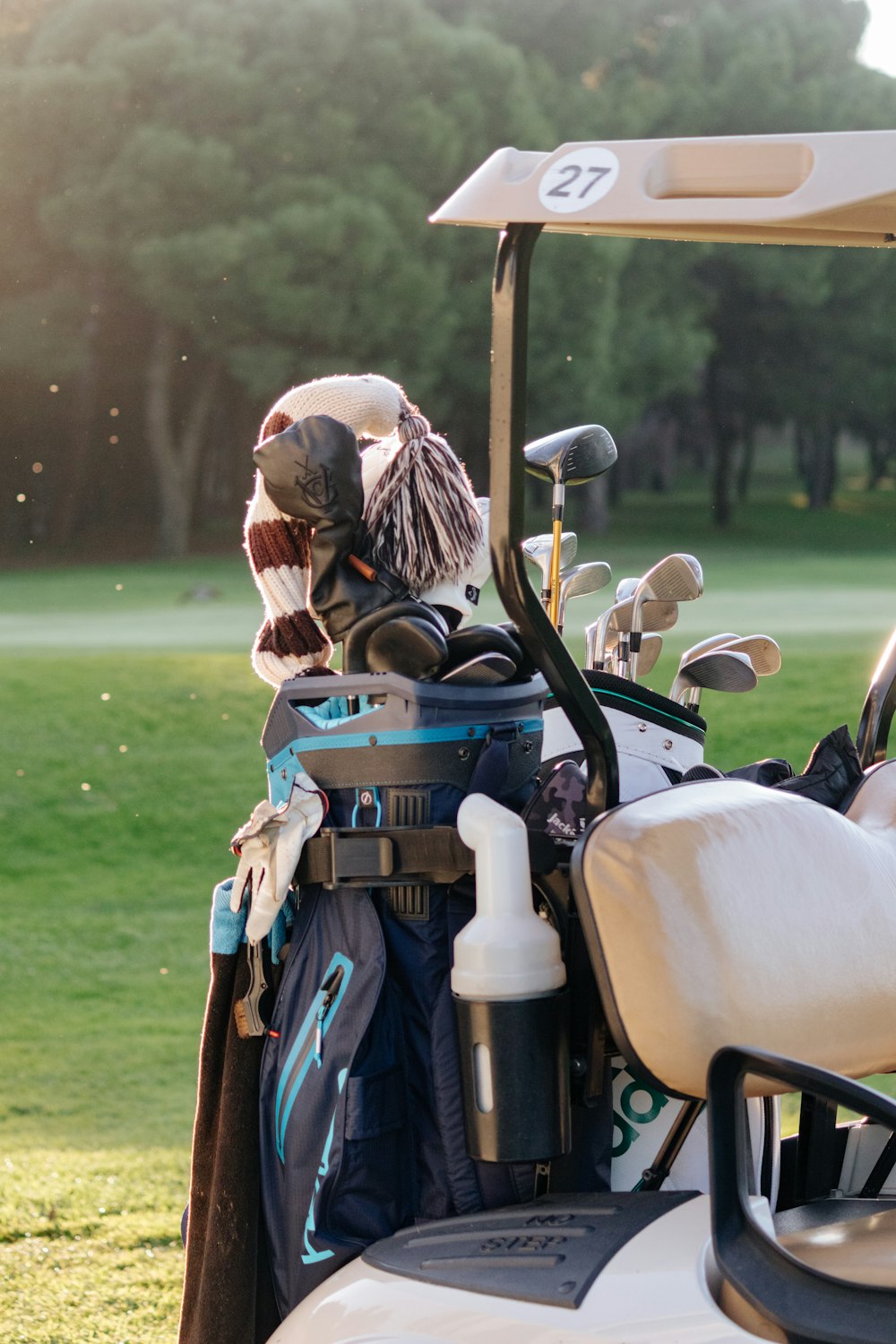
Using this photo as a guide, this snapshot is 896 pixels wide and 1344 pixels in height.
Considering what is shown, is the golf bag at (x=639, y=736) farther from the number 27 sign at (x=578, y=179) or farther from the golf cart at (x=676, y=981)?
the number 27 sign at (x=578, y=179)

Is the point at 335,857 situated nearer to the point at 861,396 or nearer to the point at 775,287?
the point at 775,287

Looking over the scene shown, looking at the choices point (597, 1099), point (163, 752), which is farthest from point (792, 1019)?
point (163, 752)

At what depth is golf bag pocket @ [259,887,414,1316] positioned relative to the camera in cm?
136

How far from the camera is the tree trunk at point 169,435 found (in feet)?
53.6

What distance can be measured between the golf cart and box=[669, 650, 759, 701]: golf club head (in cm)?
50

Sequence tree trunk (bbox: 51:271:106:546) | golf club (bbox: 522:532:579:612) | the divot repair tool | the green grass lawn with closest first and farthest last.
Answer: the divot repair tool, golf club (bbox: 522:532:579:612), the green grass lawn, tree trunk (bbox: 51:271:106:546)

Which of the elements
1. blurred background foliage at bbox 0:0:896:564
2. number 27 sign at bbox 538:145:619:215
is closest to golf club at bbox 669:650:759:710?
number 27 sign at bbox 538:145:619:215

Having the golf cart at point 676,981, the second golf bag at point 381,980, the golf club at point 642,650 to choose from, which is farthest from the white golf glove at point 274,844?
the golf club at point 642,650

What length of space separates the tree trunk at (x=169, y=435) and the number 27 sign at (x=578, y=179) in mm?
15396

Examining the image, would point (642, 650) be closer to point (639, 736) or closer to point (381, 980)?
point (639, 736)

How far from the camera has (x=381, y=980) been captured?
1.36 metres

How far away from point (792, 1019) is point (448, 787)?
359mm

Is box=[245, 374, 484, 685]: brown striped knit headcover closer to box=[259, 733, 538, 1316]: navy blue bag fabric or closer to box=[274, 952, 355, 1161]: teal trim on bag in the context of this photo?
box=[259, 733, 538, 1316]: navy blue bag fabric

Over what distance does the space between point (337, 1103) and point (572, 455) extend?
81cm
